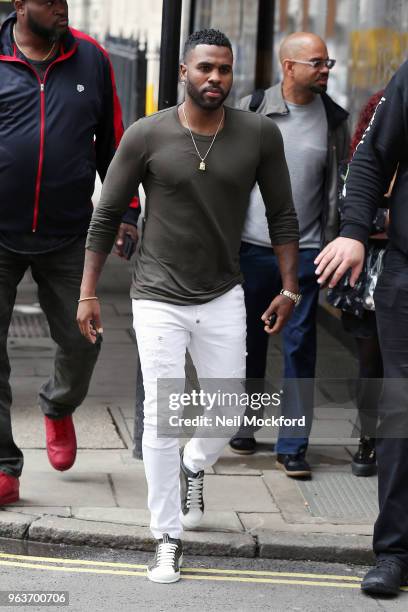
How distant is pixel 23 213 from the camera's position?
17.9 feet

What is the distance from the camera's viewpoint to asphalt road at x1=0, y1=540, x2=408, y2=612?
4691 mm

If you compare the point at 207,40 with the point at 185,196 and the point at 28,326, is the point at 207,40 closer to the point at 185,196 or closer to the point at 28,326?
the point at 185,196

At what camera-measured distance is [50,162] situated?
17.8 feet

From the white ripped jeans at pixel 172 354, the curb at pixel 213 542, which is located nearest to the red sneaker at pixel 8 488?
the curb at pixel 213 542

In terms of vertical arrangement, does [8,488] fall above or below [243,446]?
above

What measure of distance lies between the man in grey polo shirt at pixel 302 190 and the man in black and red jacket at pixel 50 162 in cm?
86

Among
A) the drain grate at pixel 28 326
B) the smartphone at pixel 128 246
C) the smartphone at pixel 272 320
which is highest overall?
the smartphone at pixel 128 246

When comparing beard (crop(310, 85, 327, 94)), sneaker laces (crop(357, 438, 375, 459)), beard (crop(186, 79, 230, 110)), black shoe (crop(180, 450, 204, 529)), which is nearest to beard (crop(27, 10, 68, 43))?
beard (crop(186, 79, 230, 110))

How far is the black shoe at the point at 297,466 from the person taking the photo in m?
6.13

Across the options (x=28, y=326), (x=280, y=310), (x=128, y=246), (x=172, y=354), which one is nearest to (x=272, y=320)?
(x=280, y=310)

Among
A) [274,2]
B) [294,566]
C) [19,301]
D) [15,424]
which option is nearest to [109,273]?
[19,301]

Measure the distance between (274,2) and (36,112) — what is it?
5942mm

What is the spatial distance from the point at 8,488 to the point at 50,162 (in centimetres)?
135

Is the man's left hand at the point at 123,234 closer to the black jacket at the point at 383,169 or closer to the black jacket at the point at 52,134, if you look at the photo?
the black jacket at the point at 52,134
